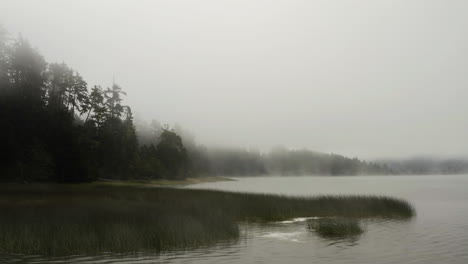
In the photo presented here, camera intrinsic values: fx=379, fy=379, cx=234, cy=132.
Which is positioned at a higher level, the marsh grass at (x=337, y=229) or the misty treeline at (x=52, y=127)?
the misty treeline at (x=52, y=127)

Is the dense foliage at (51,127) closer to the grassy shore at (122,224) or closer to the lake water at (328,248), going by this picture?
the grassy shore at (122,224)

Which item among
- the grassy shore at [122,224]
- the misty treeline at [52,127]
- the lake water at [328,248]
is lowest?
the lake water at [328,248]

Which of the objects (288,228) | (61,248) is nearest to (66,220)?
(61,248)

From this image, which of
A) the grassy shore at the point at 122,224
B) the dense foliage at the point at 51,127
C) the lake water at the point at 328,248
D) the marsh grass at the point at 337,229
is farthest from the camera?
the dense foliage at the point at 51,127

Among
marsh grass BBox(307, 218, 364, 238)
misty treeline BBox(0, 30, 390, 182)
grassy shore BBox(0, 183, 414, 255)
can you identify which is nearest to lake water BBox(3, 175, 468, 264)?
marsh grass BBox(307, 218, 364, 238)

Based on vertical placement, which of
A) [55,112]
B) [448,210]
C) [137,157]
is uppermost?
[55,112]

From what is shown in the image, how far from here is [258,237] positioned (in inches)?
854

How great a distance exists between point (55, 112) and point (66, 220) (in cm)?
4304

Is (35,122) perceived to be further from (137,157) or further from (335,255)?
(335,255)

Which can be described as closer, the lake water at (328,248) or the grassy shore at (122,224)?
the lake water at (328,248)

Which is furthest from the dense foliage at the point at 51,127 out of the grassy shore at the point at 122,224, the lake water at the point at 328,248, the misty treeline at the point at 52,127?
the lake water at the point at 328,248

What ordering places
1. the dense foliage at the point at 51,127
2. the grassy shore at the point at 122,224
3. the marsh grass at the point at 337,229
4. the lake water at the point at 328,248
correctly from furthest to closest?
the dense foliage at the point at 51,127 < the marsh grass at the point at 337,229 < the grassy shore at the point at 122,224 < the lake water at the point at 328,248

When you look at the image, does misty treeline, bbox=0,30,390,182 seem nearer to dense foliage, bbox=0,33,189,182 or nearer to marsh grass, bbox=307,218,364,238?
dense foliage, bbox=0,33,189,182

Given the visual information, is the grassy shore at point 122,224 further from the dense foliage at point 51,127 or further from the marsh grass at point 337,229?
the dense foliage at point 51,127
